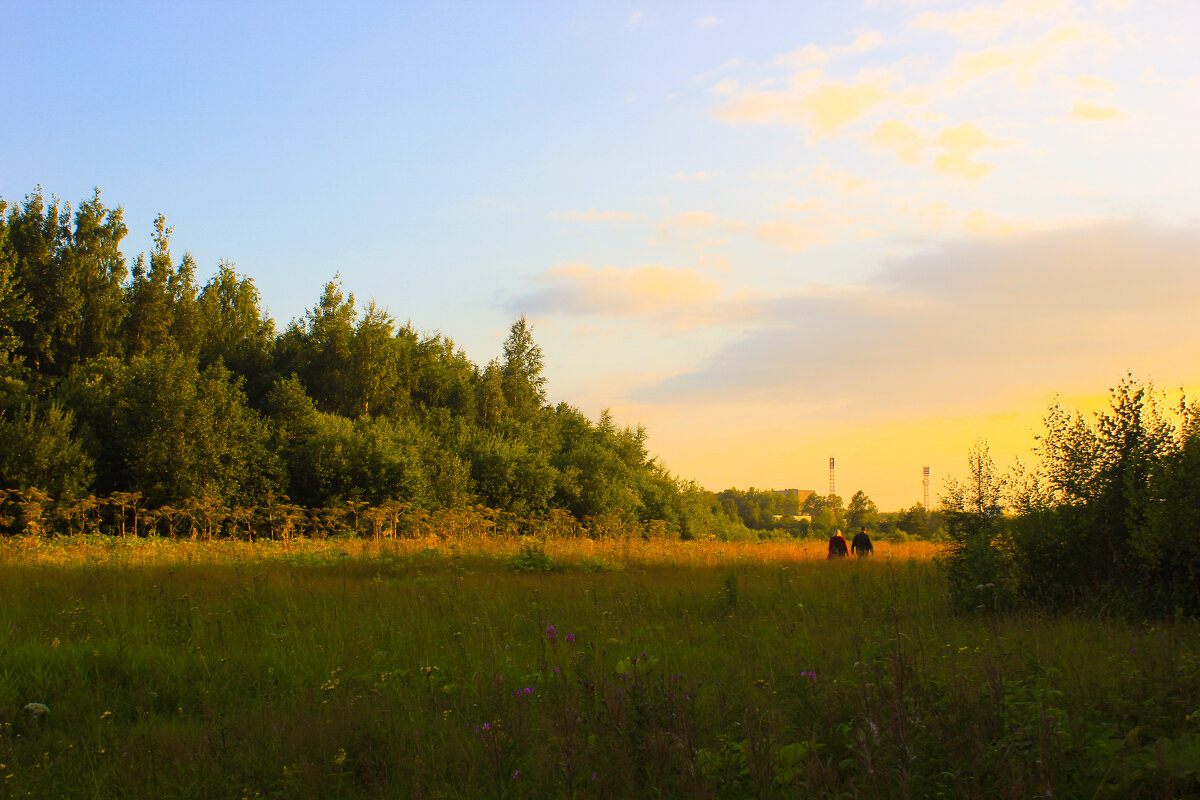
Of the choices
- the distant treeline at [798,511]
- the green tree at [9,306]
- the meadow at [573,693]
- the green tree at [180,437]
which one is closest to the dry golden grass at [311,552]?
the meadow at [573,693]

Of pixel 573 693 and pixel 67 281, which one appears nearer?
pixel 573 693

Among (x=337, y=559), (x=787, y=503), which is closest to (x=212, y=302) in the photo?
(x=337, y=559)

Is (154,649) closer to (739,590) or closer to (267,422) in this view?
(739,590)

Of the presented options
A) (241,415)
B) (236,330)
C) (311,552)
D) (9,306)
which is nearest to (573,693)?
(311,552)

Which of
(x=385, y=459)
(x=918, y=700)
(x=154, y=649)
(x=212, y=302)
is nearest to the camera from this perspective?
(x=918, y=700)

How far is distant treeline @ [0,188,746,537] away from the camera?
2602cm

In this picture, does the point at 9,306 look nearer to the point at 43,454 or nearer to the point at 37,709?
the point at 43,454

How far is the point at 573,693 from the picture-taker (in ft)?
15.2

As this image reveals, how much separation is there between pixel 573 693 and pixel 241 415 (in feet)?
99.1

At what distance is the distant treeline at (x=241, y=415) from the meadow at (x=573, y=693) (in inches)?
552

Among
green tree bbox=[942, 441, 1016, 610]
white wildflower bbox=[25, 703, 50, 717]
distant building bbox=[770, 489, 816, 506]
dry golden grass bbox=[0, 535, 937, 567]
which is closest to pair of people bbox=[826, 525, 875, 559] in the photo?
dry golden grass bbox=[0, 535, 937, 567]

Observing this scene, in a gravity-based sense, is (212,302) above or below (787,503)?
above

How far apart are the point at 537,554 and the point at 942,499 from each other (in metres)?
7.22

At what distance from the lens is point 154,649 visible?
6402 mm
